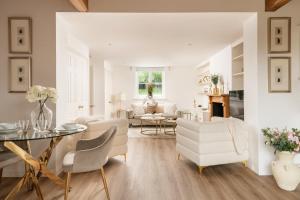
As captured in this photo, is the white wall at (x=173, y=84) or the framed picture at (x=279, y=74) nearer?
the framed picture at (x=279, y=74)

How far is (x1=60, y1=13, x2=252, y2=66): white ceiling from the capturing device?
359 centimetres

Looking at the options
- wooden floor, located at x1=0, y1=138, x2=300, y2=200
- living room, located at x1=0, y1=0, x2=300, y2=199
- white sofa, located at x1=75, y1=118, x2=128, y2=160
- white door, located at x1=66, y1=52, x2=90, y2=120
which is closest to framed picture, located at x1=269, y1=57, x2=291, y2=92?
living room, located at x1=0, y1=0, x2=300, y2=199

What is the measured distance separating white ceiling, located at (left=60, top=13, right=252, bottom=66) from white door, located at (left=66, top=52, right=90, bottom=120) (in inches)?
19.4

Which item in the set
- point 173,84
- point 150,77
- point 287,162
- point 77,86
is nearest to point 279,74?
point 287,162

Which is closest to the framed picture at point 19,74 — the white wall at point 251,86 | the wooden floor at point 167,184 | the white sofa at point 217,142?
the wooden floor at point 167,184

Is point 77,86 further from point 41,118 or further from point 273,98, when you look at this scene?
point 273,98

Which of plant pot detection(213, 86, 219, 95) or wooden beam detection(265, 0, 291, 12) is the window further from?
wooden beam detection(265, 0, 291, 12)

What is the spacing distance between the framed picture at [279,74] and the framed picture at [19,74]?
3.58 m

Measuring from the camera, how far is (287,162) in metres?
2.91

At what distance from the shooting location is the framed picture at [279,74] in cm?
341

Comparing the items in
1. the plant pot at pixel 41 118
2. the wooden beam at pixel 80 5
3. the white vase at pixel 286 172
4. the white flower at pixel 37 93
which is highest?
the wooden beam at pixel 80 5

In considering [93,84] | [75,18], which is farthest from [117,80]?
[75,18]

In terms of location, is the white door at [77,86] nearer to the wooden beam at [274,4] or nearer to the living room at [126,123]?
the living room at [126,123]

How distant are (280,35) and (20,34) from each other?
12.6ft
